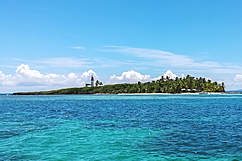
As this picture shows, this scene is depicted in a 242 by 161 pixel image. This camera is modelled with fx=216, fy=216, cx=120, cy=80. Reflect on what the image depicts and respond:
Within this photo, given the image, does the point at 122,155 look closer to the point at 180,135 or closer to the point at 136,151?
the point at 136,151

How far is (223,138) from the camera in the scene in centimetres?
2692

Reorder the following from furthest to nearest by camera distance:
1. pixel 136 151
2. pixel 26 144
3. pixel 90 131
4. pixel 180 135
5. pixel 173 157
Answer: pixel 90 131 → pixel 180 135 → pixel 26 144 → pixel 136 151 → pixel 173 157

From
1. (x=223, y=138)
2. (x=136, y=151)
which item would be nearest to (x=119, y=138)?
(x=136, y=151)

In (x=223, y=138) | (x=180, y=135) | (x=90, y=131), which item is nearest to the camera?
(x=223, y=138)

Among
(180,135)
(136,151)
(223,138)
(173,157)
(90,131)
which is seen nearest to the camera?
(173,157)

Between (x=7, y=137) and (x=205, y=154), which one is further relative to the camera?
(x=7, y=137)

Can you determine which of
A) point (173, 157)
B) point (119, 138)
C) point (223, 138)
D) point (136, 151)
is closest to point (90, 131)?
point (119, 138)

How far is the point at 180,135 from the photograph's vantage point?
28.9 meters

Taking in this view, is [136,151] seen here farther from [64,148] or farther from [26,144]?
[26,144]

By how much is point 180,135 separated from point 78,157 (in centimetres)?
1483

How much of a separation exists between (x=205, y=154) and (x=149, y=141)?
23.3 ft

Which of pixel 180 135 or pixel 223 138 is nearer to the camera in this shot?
pixel 223 138

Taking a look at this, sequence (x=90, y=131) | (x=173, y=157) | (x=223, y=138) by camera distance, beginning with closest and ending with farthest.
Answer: (x=173, y=157), (x=223, y=138), (x=90, y=131)

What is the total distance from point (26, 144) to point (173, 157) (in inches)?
648
